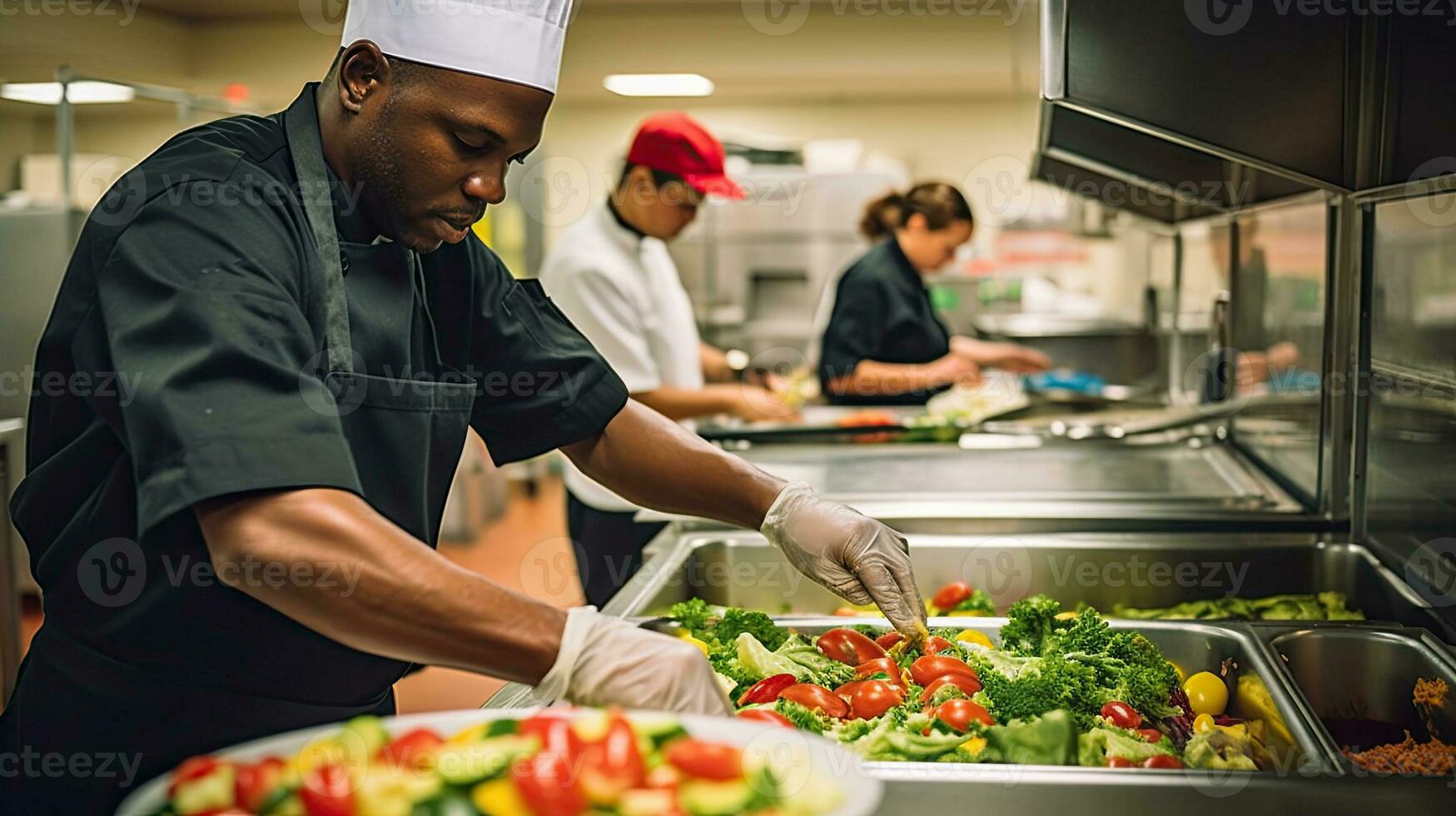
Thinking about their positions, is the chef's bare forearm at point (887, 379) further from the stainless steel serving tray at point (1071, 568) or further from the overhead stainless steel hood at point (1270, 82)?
the overhead stainless steel hood at point (1270, 82)

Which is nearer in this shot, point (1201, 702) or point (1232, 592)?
point (1201, 702)

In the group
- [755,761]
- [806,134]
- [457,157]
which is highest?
[806,134]

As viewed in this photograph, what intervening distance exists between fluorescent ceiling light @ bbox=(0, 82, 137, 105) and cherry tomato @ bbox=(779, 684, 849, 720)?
3921 millimetres

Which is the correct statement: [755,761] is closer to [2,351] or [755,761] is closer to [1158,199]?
[1158,199]

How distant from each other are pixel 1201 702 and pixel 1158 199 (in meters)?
2.75

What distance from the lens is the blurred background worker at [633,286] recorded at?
3.23 metres

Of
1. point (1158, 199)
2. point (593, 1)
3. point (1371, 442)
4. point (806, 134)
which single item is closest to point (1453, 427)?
point (1371, 442)

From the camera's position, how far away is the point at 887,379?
14.6 ft

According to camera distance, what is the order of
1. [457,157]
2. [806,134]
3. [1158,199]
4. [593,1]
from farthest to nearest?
1. [806,134]
2. [593,1]
3. [1158,199]
4. [457,157]

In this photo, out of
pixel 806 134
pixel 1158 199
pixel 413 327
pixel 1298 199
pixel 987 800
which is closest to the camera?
pixel 987 800

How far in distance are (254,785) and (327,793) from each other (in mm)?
51

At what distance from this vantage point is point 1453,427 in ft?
5.88

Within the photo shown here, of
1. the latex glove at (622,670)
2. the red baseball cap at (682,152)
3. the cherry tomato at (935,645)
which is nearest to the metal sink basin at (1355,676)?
the cherry tomato at (935,645)

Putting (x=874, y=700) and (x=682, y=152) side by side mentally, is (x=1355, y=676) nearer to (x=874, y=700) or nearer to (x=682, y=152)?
(x=874, y=700)
